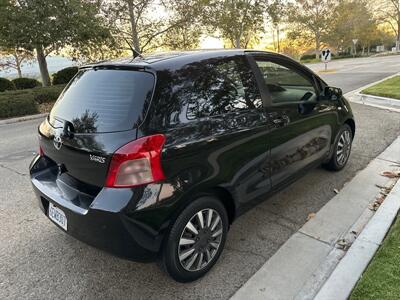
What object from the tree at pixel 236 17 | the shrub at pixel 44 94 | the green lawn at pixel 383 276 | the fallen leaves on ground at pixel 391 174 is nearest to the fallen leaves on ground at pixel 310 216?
the green lawn at pixel 383 276

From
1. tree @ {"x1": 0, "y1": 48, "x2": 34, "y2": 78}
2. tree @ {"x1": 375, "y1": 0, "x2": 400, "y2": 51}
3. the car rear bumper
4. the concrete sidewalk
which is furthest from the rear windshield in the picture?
tree @ {"x1": 375, "y1": 0, "x2": 400, "y2": 51}

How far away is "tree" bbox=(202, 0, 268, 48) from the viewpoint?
18234 mm

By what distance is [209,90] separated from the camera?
2730 mm

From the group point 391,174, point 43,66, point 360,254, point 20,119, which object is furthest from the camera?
point 43,66

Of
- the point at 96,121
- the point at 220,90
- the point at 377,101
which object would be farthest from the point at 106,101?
the point at 377,101

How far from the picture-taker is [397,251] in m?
2.83

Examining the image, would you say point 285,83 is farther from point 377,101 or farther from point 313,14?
point 313,14

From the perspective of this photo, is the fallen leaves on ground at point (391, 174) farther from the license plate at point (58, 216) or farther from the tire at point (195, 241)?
the license plate at point (58, 216)

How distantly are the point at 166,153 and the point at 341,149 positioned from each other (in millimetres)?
3097

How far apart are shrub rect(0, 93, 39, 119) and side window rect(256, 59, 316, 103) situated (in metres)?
9.64

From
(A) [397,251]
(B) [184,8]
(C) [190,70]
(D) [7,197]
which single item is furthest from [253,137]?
(B) [184,8]

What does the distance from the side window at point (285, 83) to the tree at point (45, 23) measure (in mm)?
10656

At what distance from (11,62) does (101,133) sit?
56.4 ft

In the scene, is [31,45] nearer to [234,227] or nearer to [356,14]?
[234,227]
